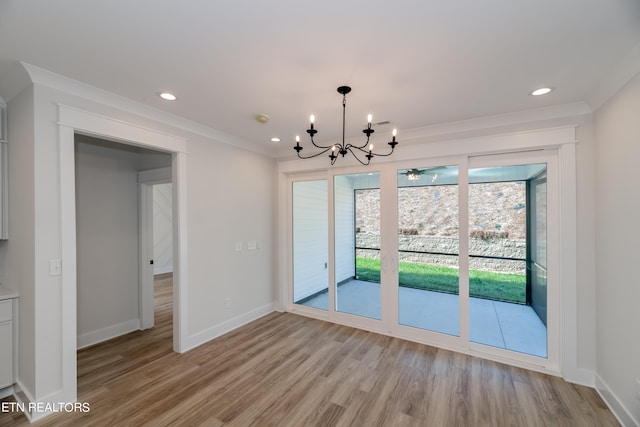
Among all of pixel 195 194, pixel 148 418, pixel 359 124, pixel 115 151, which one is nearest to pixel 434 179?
pixel 359 124

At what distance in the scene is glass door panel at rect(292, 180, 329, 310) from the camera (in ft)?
14.0

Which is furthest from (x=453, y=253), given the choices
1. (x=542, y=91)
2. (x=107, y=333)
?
(x=107, y=333)

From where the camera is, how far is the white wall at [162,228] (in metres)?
7.48

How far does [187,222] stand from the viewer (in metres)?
3.18

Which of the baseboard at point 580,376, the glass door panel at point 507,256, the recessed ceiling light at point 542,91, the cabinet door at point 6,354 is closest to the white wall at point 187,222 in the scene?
the cabinet door at point 6,354

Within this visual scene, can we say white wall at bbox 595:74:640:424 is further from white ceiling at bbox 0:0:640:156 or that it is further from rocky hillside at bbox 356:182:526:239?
rocky hillside at bbox 356:182:526:239

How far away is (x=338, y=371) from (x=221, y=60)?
297 centimetres

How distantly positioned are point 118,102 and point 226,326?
2.87 metres

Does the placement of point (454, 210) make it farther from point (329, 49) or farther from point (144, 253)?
point (144, 253)

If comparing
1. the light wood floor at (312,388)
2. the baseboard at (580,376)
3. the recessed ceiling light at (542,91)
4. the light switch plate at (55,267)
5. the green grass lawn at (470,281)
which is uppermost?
the recessed ceiling light at (542,91)

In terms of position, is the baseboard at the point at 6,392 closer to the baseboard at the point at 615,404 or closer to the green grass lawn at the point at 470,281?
the green grass lawn at the point at 470,281

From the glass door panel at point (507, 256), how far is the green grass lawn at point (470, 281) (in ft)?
0.03

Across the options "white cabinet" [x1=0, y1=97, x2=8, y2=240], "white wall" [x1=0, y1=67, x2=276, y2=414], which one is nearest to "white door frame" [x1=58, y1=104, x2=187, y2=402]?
"white wall" [x1=0, y1=67, x2=276, y2=414]

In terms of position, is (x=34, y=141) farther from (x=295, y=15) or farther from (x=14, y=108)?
(x=295, y=15)
